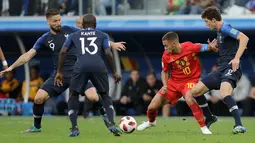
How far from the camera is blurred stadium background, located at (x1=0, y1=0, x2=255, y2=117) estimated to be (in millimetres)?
19922

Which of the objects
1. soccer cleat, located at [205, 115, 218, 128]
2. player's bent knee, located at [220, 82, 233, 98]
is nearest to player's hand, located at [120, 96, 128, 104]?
soccer cleat, located at [205, 115, 218, 128]

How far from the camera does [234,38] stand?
1170 centimetres

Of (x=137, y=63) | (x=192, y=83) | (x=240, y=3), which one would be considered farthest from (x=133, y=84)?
(x=192, y=83)

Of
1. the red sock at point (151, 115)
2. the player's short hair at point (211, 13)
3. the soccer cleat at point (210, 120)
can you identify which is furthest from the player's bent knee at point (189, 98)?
the player's short hair at point (211, 13)

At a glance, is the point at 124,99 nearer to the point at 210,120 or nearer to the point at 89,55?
the point at 210,120

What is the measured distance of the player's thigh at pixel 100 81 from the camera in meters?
11.2

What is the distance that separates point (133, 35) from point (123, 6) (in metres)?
1.10

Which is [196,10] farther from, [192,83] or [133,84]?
[192,83]

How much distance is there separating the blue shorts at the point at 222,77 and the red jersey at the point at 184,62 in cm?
61

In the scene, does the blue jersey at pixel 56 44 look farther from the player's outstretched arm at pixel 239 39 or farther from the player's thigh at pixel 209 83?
the player's outstretched arm at pixel 239 39

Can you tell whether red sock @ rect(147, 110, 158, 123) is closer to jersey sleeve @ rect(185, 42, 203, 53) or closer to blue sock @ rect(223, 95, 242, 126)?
jersey sleeve @ rect(185, 42, 203, 53)

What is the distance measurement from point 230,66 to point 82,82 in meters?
2.20

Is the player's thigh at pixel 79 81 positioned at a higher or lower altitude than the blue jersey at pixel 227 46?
lower

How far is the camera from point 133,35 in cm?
2119
